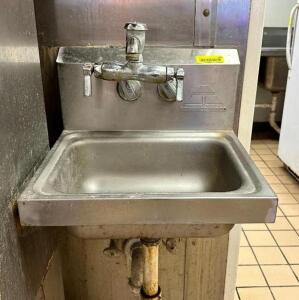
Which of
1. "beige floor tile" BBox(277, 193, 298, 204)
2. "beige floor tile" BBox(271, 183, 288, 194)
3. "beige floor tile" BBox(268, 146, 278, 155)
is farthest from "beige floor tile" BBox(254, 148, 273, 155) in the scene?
"beige floor tile" BBox(277, 193, 298, 204)

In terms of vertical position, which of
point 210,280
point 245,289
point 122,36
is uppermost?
point 122,36

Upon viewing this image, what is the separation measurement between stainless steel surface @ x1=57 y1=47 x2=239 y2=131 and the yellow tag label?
0.01m

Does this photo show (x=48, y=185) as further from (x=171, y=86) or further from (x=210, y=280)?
(x=210, y=280)

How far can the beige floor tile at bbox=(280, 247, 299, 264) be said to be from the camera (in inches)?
72.0

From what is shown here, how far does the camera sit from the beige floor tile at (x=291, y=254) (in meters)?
1.83

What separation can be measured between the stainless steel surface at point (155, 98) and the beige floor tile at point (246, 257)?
100 centimetres

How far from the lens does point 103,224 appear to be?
0.73m

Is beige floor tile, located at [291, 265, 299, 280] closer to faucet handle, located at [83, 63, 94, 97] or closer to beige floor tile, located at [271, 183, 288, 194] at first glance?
beige floor tile, located at [271, 183, 288, 194]

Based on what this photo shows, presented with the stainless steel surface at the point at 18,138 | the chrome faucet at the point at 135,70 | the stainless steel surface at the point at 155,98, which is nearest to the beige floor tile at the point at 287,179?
the stainless steel surface at the point at 155,98

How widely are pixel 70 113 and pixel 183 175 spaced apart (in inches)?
15.1

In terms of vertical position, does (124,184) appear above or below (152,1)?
below

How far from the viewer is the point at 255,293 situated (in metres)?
1.62

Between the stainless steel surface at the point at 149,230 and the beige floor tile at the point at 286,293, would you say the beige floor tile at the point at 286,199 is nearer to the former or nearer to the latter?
the beige floor tile at the point at 286,293

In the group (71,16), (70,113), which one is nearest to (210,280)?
(70,113)
